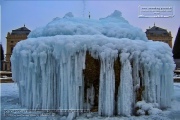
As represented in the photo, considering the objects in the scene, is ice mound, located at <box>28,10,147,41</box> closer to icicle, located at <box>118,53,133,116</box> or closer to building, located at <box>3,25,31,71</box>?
icicle, located at <box>118,53,133,116</box>

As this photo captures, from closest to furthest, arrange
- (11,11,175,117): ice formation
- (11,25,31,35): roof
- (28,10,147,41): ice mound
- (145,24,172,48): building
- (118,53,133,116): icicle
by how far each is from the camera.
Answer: (11,11,175,117): ice formation → (118,53,133,116): icicle → (28,10,147,41): ice mound → (145,24,172,48): building → (11,25,31,35): roof

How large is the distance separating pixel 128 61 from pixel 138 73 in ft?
1.10

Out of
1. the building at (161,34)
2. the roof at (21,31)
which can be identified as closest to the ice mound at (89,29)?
the building at (161,34)

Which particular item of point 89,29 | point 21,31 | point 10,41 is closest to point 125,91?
point 89,29

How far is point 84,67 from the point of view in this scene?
12.5 ft

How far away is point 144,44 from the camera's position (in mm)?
4102

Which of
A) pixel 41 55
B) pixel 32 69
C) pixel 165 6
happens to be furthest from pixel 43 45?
pixel 165 6

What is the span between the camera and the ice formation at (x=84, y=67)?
378cm

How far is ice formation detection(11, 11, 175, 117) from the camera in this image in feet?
12.4

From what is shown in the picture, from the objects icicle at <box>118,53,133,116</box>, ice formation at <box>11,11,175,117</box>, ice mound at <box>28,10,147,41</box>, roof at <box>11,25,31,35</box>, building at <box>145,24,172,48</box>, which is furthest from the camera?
roof at <box>11,25,31,35</box>

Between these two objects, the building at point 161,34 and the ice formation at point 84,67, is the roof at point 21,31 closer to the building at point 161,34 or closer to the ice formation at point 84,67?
the ice formation at point 84,67

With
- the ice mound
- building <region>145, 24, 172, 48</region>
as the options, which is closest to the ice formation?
the ice mound

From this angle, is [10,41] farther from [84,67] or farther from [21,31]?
[84,67]

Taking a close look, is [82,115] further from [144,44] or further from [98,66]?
[144,44]
